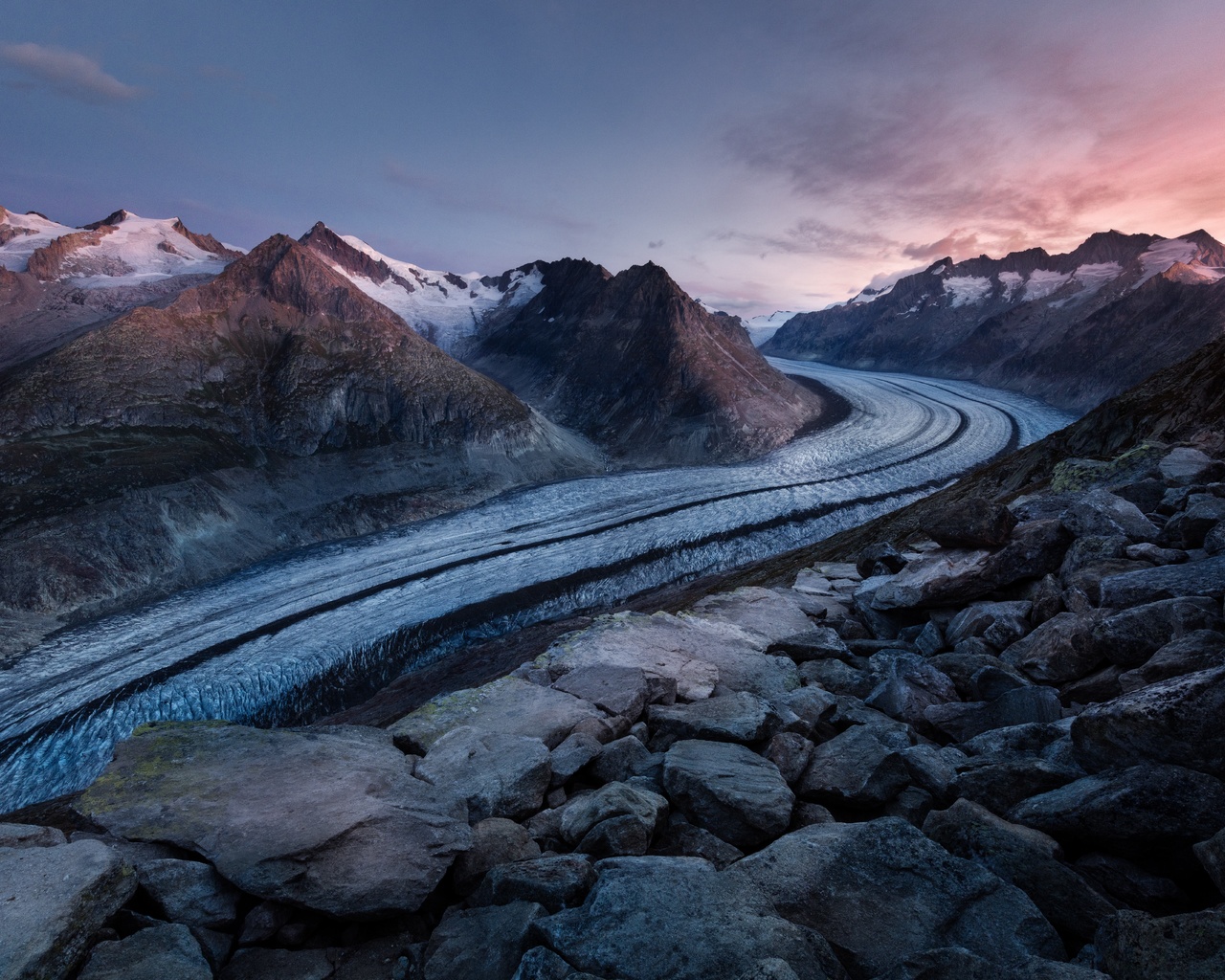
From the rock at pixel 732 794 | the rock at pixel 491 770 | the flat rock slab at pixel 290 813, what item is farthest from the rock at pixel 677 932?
the rock at pixel 491 770

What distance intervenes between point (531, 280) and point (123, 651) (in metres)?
126

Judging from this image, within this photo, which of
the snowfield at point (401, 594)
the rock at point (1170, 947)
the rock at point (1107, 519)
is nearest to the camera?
the rock at point (1170, 947)

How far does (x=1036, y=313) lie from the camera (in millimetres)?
130000

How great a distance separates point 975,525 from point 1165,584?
4073mm

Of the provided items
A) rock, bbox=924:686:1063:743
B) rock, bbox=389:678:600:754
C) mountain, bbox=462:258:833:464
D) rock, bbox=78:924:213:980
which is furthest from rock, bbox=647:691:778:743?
mountain, bbox=462:258:833:464

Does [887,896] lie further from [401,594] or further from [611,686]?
[401,594]

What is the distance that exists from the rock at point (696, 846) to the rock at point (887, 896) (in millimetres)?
527

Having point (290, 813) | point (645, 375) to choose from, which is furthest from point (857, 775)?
point (645, 375)

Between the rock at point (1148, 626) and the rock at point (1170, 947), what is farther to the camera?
the rock at point (1148, 626)

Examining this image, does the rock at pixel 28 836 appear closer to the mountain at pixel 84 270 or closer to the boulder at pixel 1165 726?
the boulder at pixel 1165 726

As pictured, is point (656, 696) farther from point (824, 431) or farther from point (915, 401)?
point (915, 401)

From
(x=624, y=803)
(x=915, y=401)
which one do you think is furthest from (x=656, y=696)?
(x=915, y=401)

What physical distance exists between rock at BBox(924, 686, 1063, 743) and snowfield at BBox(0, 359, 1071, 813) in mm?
26462

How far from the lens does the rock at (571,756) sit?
7.30m
